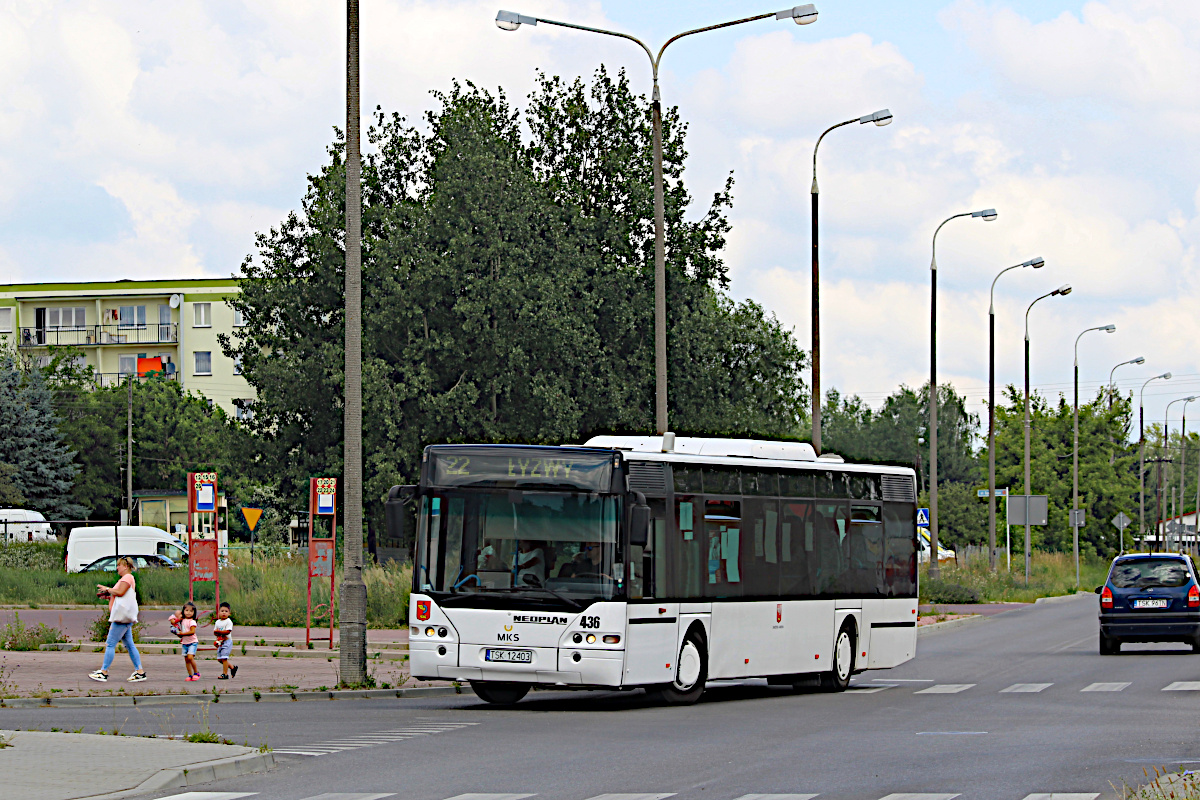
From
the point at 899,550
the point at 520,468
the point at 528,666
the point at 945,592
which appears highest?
the point at 520,468

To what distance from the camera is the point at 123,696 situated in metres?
18.4

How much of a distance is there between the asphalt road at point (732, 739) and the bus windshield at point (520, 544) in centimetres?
135

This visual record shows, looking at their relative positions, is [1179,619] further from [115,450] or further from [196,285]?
[196,285]

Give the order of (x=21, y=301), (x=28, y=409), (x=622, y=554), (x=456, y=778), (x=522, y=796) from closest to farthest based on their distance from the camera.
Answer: (x=522, y=796), (x=456, y=778), (x=622, y=554), (x=28, y=409), (x=21, y=301)

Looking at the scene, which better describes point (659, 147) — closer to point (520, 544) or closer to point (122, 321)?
point (520, 544)

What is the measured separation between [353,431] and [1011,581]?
41.9 meters

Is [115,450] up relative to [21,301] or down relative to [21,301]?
down

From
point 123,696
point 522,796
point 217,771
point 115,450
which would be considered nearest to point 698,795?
point 522,796

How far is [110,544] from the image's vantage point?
6047cm

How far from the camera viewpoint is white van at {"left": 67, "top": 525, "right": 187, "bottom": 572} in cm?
5975

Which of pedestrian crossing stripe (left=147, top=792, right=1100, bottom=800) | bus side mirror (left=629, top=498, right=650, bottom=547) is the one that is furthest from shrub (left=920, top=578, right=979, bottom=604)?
pedestrian crossing stripe (left=147, top=792, right=1100, bottom=800)

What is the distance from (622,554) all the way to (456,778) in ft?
18.5

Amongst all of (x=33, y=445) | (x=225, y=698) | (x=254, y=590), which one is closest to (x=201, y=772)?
(x=225, y=698)

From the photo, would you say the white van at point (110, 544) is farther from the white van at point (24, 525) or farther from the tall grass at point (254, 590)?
the white van at point (24, 525)
